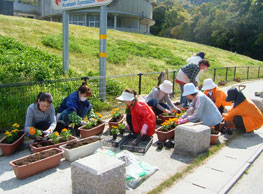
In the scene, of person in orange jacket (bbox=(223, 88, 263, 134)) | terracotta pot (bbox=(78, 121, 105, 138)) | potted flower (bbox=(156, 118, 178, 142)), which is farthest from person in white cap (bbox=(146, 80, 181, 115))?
terracotta pot (bbox=(78, 121, 105, 138))

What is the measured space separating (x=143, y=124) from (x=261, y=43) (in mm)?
53846

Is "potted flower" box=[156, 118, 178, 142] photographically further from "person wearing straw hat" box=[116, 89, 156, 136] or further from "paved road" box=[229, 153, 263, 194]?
"paved road" box=[229, 153, 263, 194]

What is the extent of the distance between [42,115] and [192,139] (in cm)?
290

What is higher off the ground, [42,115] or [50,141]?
[42,115]

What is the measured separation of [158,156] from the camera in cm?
488

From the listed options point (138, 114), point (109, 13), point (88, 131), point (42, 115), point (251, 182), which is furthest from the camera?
point (109, 13)

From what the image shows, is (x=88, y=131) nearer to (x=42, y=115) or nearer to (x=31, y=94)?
(x=42, y=115)

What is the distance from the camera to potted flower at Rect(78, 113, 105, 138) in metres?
5.54

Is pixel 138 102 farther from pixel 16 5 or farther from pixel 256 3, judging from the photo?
pixel 256 3

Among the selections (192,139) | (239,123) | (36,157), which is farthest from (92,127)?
(239,123)

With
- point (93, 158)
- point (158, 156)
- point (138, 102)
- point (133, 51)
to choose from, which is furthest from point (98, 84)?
point (133, 51)

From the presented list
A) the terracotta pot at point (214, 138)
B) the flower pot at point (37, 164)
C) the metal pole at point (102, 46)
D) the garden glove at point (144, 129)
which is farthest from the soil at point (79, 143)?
the metal pole at point (102, 46)

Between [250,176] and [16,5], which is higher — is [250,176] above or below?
below

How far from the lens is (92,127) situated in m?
5.75
